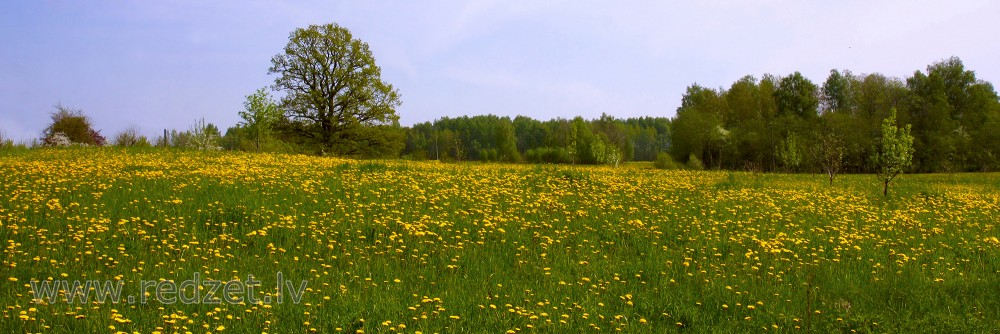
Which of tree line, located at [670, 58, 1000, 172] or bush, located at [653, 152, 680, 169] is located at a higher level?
tree line, located at [670, 58, 1000, 172]

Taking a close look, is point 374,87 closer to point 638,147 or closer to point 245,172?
point 245,172

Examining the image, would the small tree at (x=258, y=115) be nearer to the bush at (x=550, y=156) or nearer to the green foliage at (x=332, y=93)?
the green foliage at (x=332, y=93)

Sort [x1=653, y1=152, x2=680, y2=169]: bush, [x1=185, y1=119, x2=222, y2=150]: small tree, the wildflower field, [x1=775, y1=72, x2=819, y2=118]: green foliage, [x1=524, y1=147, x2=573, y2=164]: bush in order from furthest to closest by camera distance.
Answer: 1. [x1=524, y1=147, x2=573, y2=164]: bush
2. [x1=775, y1=72, x2=819, y2=118]: green foliage
3. [x1=653, y1=152, x2=680, y2=169]: bush
4. [x1=185, y1=119, x2=222, y2=150]: small tree
5. the wildflower field

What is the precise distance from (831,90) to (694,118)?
19.9 m

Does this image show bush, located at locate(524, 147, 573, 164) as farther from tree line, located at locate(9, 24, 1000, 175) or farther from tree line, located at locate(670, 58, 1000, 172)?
tree line, located at locate(670, 58, 1000, 172)

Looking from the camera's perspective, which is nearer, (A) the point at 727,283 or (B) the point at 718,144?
(A) the point at 727,283

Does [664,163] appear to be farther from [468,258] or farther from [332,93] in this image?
→ [468,258]

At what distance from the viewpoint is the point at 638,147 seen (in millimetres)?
128750

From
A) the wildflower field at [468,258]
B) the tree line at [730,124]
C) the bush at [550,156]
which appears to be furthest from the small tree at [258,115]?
the bush at [550,156]

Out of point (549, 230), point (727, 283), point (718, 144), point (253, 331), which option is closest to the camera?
point (253, 331)

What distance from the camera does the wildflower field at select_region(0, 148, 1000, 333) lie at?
6.08m

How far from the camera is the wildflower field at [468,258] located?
6082 millimetres

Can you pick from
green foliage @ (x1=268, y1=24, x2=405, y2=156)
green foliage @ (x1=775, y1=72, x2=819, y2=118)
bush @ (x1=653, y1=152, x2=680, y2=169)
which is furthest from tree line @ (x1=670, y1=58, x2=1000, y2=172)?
green foliage @ (x1=268, y1=24, x2=405, y2=156)

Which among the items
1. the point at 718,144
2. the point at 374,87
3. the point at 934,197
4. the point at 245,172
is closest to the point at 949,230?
the point at 934,197
